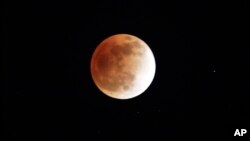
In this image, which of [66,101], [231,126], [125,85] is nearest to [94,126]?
[66,101]

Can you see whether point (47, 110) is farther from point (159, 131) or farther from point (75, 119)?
point (159, 131)

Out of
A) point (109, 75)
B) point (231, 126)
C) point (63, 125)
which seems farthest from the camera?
point (63, 125)

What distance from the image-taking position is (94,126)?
14789mm

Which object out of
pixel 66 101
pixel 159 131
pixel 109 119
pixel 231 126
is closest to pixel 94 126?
pixel 109 119

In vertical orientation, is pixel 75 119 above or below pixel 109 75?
above

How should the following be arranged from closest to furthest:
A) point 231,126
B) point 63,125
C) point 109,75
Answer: point 109,75, point 231,126, point 63,125

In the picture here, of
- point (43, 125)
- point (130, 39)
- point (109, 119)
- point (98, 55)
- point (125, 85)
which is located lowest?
point (125, 85)

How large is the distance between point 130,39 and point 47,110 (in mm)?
8738

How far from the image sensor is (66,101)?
48.4 feet

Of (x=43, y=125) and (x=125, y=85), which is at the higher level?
(x=43, y=125)

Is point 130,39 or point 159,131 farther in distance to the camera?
point 159,131

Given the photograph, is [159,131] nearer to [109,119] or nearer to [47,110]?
[109,119]

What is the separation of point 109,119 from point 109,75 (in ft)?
27.3

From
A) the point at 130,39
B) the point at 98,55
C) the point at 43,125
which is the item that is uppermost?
the point at 43,125
